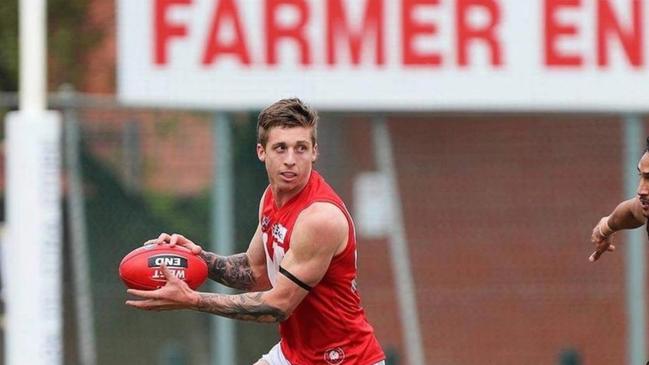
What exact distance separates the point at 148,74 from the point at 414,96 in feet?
5.88

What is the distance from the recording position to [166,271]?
5648 millimetres

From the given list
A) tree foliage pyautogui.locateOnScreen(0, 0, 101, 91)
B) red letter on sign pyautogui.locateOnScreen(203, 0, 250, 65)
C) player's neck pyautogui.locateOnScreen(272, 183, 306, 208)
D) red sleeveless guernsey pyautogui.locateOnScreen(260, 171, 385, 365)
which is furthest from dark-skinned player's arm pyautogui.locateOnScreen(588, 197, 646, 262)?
tree foliage pyautogui.locateOnScreen(0, 0, 101, 91)

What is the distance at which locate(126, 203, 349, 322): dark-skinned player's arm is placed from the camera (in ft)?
18.6

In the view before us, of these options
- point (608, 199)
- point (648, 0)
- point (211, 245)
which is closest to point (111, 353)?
point (211, 245)

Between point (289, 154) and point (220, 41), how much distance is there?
4.53m

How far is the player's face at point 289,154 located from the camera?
570cm

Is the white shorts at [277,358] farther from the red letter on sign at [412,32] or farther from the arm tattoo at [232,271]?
the red letter on sign at [412,32]

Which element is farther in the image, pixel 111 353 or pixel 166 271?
pixel 111 353

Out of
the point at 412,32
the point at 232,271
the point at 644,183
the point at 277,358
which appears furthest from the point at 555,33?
the point at 277,358

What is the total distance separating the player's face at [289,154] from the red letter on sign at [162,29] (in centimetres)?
442

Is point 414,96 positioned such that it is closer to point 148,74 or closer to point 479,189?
point 479,189

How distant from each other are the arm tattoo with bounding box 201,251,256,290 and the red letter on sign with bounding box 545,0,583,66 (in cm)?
441

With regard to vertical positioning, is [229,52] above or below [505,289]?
above

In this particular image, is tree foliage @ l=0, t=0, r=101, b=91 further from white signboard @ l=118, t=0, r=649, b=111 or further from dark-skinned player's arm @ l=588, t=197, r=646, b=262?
dark-skinned player's arm @ l=588, t=197, r=646, b=262
